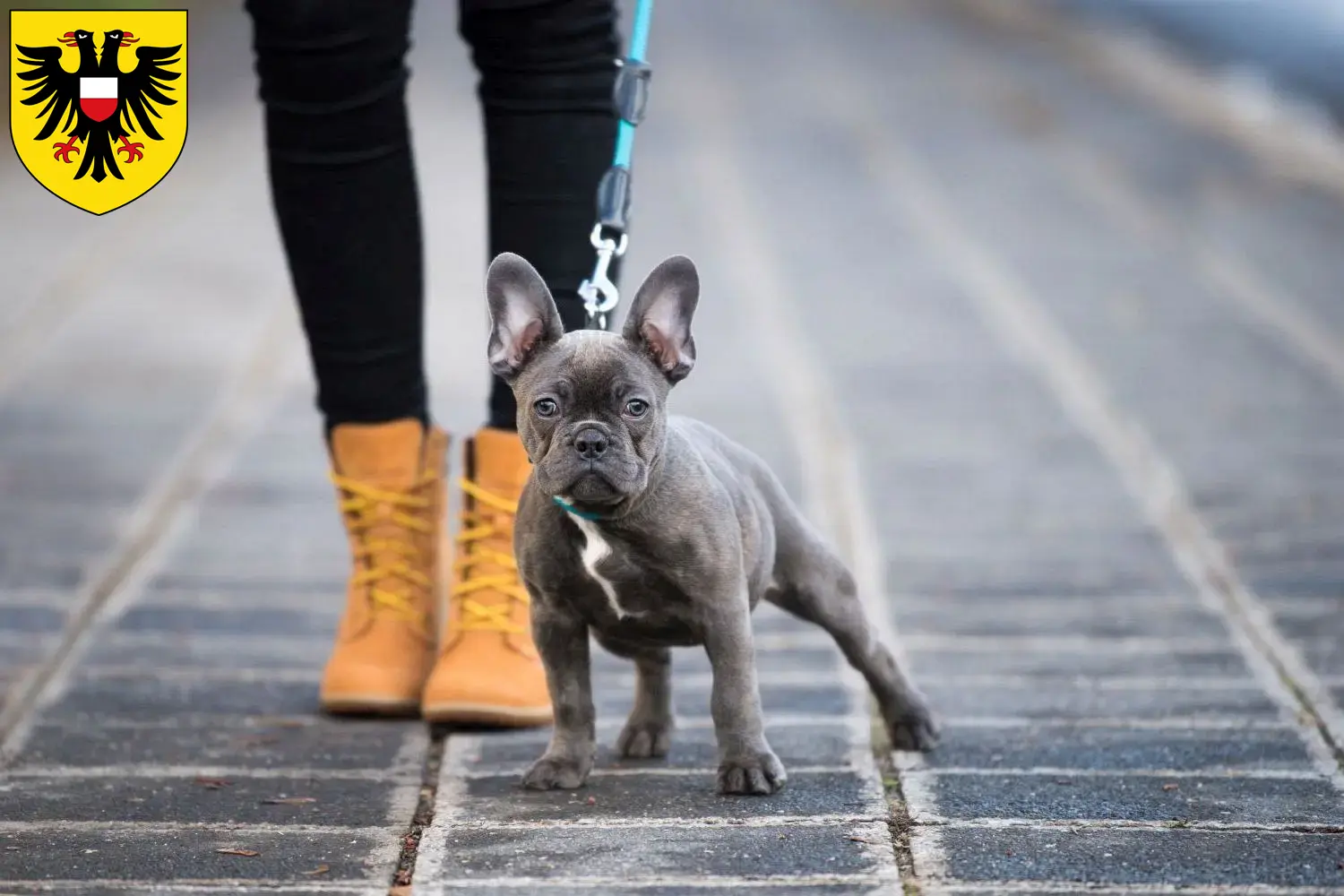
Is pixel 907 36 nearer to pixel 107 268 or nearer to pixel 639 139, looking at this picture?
pixel 639 139

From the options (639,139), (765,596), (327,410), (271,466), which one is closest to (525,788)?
(765,596)

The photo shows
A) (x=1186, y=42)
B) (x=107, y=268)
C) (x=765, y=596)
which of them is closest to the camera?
(x=765, y=596)

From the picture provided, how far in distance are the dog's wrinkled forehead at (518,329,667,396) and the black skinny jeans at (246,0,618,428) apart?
508 mm

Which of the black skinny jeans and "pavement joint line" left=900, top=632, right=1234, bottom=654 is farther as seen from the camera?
"pavement joint line" left=900, top=632, right=1234, bottom=654

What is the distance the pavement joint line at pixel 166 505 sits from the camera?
10.2 ft

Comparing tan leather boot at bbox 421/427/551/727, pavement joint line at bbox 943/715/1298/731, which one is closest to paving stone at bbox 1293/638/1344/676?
pavement joint line at bbox 943/715/1298/731

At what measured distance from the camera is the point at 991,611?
3.62 metres

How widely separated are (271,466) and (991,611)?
1.95 m

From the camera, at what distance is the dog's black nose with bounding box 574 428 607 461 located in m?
2.25

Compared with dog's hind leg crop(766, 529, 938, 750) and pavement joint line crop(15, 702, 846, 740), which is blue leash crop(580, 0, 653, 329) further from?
pavement joint line crop(15, 702, 846, 740)

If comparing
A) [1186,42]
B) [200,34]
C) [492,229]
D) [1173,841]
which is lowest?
[200,34]

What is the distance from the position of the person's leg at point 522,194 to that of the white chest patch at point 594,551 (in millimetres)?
477

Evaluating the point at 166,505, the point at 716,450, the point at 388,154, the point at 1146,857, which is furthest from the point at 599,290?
the point at 166,505

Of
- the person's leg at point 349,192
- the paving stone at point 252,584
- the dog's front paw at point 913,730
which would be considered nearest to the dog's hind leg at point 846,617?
the dog's front paw at point 913,730
